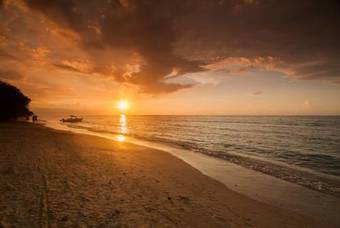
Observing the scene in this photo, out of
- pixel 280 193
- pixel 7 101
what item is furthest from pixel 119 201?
pixel 7 101

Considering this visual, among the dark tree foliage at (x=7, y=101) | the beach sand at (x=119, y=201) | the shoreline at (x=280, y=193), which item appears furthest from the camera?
the dark tree foliage at (x=7, y=101)

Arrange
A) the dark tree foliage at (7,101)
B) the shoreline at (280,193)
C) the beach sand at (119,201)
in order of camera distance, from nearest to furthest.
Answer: the beach sand at (119,201), the shoreline at (280,193), the dark tree foliage at (7,101)

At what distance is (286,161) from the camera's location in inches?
742

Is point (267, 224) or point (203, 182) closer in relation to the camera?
point (267, 224)

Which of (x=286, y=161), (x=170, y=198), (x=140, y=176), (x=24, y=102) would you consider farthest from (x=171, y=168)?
(x=24, y=102)

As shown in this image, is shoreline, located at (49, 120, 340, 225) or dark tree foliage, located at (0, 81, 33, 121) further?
dark tree foliage, located at (0, 81, 33, 121)

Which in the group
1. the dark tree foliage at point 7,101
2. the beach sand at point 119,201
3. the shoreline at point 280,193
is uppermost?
the dark tree foliage at point 7,101

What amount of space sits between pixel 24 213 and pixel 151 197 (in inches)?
156

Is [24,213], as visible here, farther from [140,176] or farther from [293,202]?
[293,202]

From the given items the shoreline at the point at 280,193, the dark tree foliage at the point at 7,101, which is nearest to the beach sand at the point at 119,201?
the shoreline at the point at 280,193

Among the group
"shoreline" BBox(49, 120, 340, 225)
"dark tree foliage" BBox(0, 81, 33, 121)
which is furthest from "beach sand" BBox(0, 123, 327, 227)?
"dark tree foliage" BBox(0, 81, 33, 121)

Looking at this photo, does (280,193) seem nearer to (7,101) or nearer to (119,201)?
(119,201)

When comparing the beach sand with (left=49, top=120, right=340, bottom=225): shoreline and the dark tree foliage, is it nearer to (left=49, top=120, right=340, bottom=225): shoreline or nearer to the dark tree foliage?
(left=49, top=120, right=340, bottom=225): shoreline

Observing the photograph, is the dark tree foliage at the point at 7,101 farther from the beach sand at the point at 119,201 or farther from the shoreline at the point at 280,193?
the shoreline at the point at 280,193
